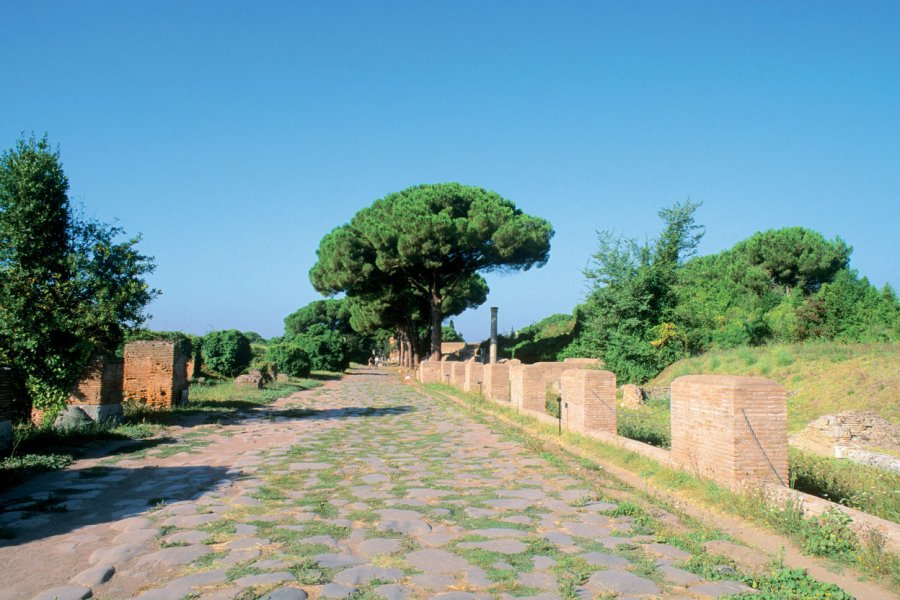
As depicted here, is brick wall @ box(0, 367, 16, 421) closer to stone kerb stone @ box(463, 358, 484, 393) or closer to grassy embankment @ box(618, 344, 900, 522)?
grassy embankment @ box(618, 344, 900, 522)

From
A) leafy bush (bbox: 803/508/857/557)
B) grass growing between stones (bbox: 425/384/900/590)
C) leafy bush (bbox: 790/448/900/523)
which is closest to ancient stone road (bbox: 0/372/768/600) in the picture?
grass growing between stones (bbox: 425/384/900/590)

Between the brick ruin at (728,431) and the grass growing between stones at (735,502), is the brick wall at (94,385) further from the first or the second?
the brick ruin at (728,431)

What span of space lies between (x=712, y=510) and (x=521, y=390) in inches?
293

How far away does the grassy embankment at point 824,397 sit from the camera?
6434 millimetres

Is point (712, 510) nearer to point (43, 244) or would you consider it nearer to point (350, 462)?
point (350, 462)

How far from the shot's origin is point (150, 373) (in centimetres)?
1227

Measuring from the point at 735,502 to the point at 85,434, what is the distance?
8.53 meters

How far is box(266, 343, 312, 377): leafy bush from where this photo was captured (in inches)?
1033

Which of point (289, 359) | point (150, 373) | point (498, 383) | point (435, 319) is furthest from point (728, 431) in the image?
point (435, 319)

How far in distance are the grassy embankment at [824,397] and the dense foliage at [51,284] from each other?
29.7 ft

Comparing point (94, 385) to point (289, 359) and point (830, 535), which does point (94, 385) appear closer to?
point (830, 535)

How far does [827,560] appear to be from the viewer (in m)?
3.86

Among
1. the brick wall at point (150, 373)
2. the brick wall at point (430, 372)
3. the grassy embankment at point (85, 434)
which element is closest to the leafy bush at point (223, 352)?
the brick wall at point (430, 372)

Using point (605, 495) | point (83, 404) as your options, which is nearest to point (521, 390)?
point (605, 495)
